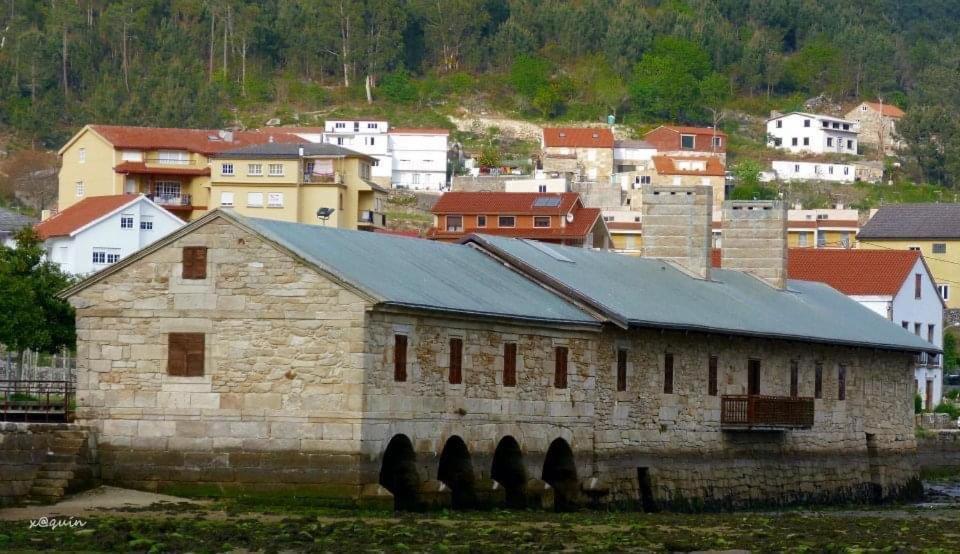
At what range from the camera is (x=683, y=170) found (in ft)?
592

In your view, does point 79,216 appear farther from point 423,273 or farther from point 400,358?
point 400,358

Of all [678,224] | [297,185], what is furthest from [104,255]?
[678,224]

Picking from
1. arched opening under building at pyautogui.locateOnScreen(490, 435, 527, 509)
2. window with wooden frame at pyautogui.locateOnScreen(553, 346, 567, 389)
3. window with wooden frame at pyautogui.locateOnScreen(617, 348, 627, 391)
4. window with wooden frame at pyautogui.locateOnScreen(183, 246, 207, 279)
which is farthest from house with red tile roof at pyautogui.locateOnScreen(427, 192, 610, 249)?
window with wooden frame at pyautogui.locateOnScreen(183, 246, 207, 279)

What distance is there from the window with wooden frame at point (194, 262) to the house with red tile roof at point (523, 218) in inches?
3158

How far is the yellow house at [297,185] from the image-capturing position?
12581 cm

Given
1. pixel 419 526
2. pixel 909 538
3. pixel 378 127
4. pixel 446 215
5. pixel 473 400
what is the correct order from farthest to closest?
pixel 378 127 → pixel 446 215 → pixel 473 400 → pixel 909 538 → pixel 419 526

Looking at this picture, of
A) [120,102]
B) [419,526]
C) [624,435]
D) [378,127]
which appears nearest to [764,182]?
[378,127]

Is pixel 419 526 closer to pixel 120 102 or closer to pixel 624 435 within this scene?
→ pixel 624 435

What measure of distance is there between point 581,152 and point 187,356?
472 ft

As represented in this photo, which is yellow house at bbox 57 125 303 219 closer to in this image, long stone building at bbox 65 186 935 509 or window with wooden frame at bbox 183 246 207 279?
long stone building at bbox 65 186 935 509

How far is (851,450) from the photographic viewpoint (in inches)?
2434

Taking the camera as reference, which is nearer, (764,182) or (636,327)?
(636,327)

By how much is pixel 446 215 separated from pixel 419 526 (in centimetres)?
9128

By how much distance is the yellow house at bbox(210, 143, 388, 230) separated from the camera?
12581 centimetres
